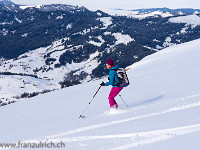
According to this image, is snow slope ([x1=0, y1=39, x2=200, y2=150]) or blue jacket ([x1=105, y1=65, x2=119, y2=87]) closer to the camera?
snow slope ([x1=0, y1=39, x2=200, y2=150])

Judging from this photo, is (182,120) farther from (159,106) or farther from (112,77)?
(112,77)

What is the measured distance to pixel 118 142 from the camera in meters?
7.03

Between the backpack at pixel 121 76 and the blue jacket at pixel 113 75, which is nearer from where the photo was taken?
the blue jacket at pixel 113 75

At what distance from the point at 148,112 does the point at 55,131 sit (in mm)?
3867

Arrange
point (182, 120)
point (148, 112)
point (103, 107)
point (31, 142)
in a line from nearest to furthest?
point (182, 120), point (31, 142), point (148, 112), point (103, 107)

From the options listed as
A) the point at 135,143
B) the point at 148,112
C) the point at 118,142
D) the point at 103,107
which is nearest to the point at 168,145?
the point at 135,143

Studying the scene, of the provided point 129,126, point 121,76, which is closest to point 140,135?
point 129,126

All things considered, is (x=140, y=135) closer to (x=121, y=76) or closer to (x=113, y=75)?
(x=113, y=75)

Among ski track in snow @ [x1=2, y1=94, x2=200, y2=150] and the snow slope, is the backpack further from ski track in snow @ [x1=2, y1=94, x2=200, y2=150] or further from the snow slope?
ski track in snow @ [x1=2, y1=94, x2=200, y2=150]
